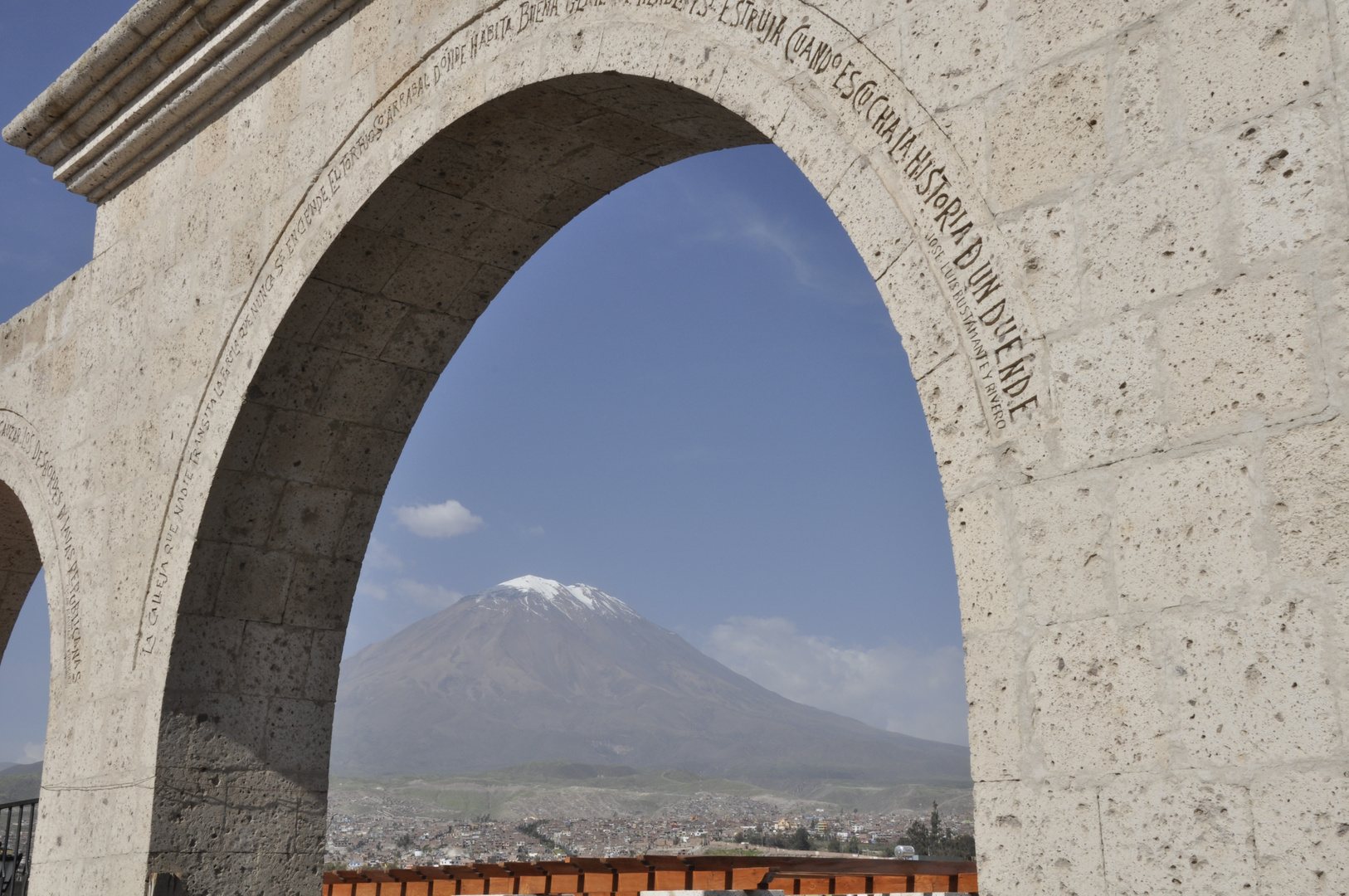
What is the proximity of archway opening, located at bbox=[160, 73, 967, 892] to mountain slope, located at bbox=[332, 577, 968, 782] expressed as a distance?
7379 cm

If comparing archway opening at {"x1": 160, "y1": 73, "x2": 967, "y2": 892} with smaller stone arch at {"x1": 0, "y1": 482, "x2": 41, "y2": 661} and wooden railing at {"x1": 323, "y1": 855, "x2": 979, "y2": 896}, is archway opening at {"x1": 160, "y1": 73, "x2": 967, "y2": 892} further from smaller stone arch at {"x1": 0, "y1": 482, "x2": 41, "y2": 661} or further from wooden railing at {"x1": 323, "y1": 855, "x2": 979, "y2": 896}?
smaller stone arch at {"x1": 0, "y1": 482, "x2": 41, "y2": 661}

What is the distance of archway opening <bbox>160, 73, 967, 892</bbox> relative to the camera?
422 cm

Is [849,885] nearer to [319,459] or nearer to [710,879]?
[710,879]

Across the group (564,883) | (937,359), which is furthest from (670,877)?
(937,359)

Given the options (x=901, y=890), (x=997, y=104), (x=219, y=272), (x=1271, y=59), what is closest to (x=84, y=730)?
(x=219, y=272)

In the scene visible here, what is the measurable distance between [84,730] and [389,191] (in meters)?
2.77

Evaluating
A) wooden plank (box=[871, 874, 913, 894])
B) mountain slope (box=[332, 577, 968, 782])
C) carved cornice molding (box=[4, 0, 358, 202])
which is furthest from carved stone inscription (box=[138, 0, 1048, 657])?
mountain slope (box=[332, 577, 968, 782])

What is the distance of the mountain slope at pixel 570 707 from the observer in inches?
3602

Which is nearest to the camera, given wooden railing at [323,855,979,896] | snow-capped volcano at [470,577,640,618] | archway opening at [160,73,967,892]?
archway opening at [160,73,967,892]

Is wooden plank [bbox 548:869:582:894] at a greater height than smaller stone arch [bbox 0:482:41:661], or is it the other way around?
smaller stone arch [bbox 0:482:41:661]

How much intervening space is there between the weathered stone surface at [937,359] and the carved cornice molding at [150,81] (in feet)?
0.11

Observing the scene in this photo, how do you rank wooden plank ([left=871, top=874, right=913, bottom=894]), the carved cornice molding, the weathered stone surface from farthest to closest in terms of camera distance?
the carved cornice molding → wooden plank ([left=871, top=874, right=913, bottom=894]) → the weathered stone surface

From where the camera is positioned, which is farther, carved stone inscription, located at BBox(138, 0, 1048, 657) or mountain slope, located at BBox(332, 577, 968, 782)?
mountain slope, located at BBox(332, 577, 968, 782)

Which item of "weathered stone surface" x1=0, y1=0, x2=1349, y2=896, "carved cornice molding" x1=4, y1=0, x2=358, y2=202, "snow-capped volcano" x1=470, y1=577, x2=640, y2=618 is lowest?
"weathered stone surface" x1=0, y1=0, x2=1349, y2=896
